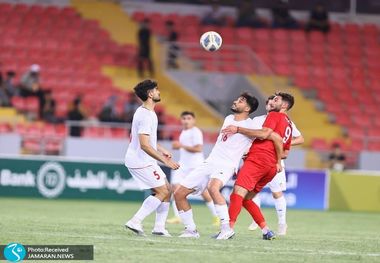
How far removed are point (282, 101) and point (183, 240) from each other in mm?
2954

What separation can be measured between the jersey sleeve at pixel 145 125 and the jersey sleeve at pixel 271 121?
5.73 feet

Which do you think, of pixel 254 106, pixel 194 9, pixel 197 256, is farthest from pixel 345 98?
pixel 197 256

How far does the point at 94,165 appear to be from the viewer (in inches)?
1061

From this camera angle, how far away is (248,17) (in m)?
37.2

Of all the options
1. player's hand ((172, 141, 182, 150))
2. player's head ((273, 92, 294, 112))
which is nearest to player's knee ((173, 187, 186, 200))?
player's head ((273, 92, 294, 112))

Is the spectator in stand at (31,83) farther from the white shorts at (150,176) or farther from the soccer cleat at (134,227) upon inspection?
the soccer cleat at (134,227)

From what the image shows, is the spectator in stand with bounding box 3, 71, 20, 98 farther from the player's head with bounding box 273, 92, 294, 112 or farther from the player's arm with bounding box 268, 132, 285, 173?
the player's arm with bounding box 268, 132, 285, 173

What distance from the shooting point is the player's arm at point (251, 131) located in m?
15.0

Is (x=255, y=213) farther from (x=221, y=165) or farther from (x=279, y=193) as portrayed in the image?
(x=279, y=193)

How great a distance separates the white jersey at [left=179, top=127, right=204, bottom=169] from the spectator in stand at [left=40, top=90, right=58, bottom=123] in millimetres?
9364

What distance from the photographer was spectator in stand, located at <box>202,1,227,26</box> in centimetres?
3684

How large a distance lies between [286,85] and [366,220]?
11299 mm

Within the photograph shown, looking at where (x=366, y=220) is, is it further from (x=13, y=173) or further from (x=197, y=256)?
(x=197, y=256)

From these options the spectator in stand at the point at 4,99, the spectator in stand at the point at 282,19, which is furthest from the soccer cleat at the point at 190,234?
the spectator in stand at the point at 282,19
